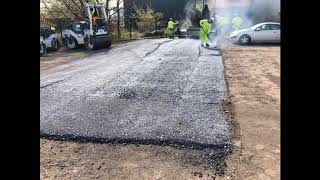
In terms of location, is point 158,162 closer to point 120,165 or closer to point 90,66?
point 120,165

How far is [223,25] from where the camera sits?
25875mm

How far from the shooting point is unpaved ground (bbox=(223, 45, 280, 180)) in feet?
15.2

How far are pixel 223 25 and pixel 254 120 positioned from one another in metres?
20.0

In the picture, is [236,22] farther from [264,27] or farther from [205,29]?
[205,29]

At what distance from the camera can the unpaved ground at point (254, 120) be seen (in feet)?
15.2

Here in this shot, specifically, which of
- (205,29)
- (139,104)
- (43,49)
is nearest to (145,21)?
(43,49)

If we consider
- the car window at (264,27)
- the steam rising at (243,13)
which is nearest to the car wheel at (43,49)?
the steam rising at (243,13)

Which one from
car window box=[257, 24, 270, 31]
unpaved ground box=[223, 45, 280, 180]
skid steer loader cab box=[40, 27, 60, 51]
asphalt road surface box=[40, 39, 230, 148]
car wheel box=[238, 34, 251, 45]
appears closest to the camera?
unpaved ground box=[223, 45, 280, 180]

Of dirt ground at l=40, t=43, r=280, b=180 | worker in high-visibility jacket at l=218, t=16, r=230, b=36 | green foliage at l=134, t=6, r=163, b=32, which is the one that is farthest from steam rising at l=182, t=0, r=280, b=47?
dirt ground at l=40, t=43, r=280, b=180

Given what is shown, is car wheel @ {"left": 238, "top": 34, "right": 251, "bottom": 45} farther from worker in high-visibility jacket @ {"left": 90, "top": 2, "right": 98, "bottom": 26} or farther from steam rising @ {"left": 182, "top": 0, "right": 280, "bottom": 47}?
worker in high-visibility jacket @ {"left": 90, "top": 2, "right": 98, "bottom": 26}

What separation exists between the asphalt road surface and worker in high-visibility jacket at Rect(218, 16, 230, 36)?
1271 centimetres
